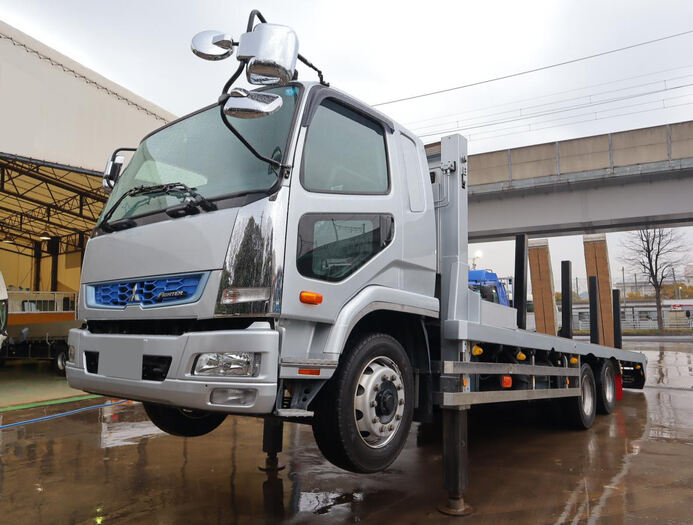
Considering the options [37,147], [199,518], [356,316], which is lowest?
[199,518]

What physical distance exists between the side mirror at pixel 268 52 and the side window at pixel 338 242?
707mm

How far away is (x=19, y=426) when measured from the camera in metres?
7.07

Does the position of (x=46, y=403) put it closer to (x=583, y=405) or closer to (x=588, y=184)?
Result: (x=583, y=405)

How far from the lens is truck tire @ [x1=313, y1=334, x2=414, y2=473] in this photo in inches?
111

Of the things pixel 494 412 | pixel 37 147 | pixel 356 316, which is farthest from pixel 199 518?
pixel 37 147

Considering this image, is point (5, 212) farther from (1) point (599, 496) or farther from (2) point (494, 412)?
(1) point (599, 496)

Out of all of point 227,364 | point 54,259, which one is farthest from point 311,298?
point 54,259

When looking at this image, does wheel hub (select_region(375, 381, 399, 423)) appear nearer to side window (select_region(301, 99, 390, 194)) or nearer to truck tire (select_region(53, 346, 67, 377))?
side window (select_region(301, 99, 390, 194))

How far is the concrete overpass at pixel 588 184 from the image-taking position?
15812mm

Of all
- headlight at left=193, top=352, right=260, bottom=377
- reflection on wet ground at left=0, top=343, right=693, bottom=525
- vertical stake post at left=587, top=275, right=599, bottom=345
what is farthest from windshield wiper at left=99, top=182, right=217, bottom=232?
vertical stake post at left=587, top=275, right=599, bottom=345

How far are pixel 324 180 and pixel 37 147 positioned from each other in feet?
33.1

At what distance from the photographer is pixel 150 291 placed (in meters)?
2.93

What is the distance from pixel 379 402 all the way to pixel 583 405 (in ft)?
15.3

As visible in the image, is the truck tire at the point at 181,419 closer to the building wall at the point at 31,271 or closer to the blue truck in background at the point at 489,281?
the blue truck in background at the point at 489,281
